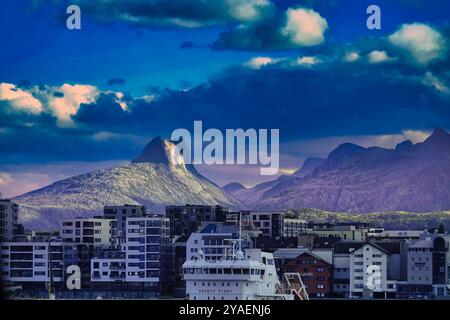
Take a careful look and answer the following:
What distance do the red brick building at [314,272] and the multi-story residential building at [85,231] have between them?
204 inches

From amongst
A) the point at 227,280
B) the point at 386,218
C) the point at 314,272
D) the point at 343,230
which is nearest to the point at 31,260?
the point at 314,272

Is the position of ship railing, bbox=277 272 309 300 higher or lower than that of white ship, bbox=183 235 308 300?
lower

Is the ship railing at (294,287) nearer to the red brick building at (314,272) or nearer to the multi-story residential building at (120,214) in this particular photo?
the red brick building at (314,272)

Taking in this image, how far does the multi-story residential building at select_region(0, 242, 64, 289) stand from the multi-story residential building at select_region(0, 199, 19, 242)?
0.56 metres

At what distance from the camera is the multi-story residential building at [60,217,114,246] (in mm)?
32769

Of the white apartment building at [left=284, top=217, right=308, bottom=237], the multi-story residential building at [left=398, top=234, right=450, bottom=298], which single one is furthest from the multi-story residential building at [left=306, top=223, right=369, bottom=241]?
the multi-story residential building at [left=398, top=234, right=450, bottom=298]

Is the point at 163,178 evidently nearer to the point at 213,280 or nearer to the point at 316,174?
the point at 316,174

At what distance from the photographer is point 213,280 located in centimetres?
2073

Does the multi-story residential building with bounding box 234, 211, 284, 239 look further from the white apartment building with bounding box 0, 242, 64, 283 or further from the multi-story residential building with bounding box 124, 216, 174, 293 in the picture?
the white apartment building with bounding box 0, 242, 64, 283

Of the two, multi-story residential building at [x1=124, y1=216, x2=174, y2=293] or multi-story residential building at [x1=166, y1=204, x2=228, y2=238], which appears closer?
multi-story residential building at [x1=124, y1=216, x2=174, y2=293]

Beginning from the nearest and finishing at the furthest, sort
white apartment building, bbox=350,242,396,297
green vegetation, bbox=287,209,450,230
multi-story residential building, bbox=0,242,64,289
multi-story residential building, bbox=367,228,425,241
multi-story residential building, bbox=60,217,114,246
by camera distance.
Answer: white apartment building, bbox=350,242,396,297 → multi-story residential building, bbox=0,242,64,289 → multi-story residential building, bbox=60,217,114,246 → multi-story residential building, bbox=367,228,425,241 → green vegetation, bbox=287,209,450,230

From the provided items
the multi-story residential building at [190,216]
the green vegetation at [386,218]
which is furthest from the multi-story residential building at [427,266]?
the green vegetation at [386,218]
